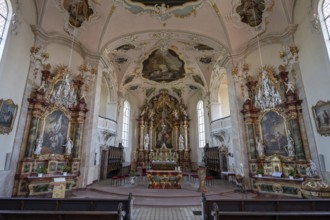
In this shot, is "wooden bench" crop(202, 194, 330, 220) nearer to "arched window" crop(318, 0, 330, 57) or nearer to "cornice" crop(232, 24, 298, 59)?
"arched window" crop(318, 0, 330, 57)

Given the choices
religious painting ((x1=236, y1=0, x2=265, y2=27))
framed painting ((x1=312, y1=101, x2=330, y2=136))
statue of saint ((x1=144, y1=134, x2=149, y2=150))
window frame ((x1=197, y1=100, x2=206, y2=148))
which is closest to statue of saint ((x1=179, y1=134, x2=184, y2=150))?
window frame ((x1=197, y1=100, x2=206, y2=148))

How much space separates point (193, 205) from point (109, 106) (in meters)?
11.1

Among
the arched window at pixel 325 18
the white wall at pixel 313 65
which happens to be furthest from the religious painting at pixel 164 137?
the arched window at pixel 325 18

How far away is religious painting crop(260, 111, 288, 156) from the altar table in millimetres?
5044

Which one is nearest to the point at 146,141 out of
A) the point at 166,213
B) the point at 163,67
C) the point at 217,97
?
the point at 163,67

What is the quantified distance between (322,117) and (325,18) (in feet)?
13.3

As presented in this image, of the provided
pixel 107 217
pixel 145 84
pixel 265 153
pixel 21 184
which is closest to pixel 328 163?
pixel 265 153

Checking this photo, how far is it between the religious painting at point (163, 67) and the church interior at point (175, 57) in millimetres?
297

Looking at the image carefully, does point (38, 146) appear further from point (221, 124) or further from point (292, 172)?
point (292, 172)

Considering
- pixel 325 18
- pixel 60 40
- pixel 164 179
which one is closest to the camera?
pixel 325 18

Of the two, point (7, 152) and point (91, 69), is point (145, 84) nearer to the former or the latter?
point (91, 69)

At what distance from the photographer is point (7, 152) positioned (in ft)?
23.1

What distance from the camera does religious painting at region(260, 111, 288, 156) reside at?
8641mm

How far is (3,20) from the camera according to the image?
7.03 m
